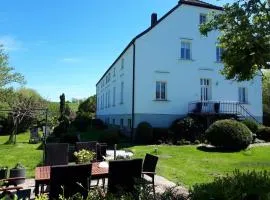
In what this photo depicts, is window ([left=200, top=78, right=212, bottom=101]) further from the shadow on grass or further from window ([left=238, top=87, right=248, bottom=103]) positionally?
the shadow on grass

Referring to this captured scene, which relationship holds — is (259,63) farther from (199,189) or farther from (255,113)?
(255,113)

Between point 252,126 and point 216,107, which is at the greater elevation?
point 216,107

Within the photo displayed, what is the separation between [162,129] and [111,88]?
14.9 m

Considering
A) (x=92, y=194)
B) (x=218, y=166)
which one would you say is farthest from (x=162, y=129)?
(x=92, y=194)

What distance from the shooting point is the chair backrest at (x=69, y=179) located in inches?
236

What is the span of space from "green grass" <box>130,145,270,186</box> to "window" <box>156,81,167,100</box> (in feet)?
23.4

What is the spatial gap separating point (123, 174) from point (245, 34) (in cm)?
839

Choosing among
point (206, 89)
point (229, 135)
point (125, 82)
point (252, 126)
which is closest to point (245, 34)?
point (229, 135)

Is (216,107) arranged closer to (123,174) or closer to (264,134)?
(264,134)

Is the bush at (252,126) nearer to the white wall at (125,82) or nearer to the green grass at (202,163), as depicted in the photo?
the green grass at (202,163)

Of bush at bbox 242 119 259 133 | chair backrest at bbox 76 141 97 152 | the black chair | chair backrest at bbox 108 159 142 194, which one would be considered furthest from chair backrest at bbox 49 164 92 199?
bush at bbox 242 119 259 133

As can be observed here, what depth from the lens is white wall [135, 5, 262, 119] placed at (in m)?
26.1

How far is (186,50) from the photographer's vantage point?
2788 centimetres

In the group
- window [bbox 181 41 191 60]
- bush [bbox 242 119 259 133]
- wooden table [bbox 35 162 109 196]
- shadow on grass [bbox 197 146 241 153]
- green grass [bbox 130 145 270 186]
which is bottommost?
green grass [bbox 130 145 270 186]
